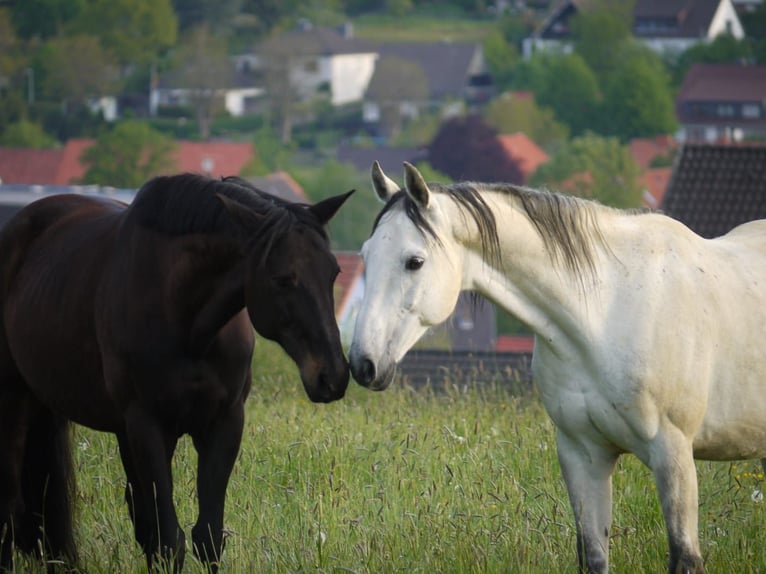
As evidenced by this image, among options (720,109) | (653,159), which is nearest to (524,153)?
(653,159)

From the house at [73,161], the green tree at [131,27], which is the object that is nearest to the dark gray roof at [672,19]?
the green tree at [131,27]

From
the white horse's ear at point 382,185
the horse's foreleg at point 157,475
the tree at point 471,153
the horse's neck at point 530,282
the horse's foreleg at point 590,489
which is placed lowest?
the tree at point 471,153

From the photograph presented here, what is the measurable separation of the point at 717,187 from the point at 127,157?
6499 cm

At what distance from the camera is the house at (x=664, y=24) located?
443ft

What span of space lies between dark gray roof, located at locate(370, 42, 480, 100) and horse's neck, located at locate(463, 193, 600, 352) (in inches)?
5026

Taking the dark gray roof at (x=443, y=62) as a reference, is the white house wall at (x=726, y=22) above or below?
above

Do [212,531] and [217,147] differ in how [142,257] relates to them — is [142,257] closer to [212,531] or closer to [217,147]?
[212,531]

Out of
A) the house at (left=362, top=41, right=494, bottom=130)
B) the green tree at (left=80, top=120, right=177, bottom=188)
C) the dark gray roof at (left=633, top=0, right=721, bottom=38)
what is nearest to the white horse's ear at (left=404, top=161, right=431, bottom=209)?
the green tree at (left=80, top=120, right=177, bottom=188)

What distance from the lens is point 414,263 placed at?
4984mm

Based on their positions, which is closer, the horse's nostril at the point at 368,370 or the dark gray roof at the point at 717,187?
the horse's nostril at the point at 368,370

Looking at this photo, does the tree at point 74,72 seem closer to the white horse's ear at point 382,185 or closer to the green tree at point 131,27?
the green tree at point 131,27

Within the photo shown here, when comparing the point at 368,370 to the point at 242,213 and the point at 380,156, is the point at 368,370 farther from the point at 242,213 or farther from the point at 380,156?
the point at 380,156

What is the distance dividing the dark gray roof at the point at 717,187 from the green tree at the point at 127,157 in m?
59.5

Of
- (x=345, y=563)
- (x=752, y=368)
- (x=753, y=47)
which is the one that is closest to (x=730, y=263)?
(x=752, y=368)
